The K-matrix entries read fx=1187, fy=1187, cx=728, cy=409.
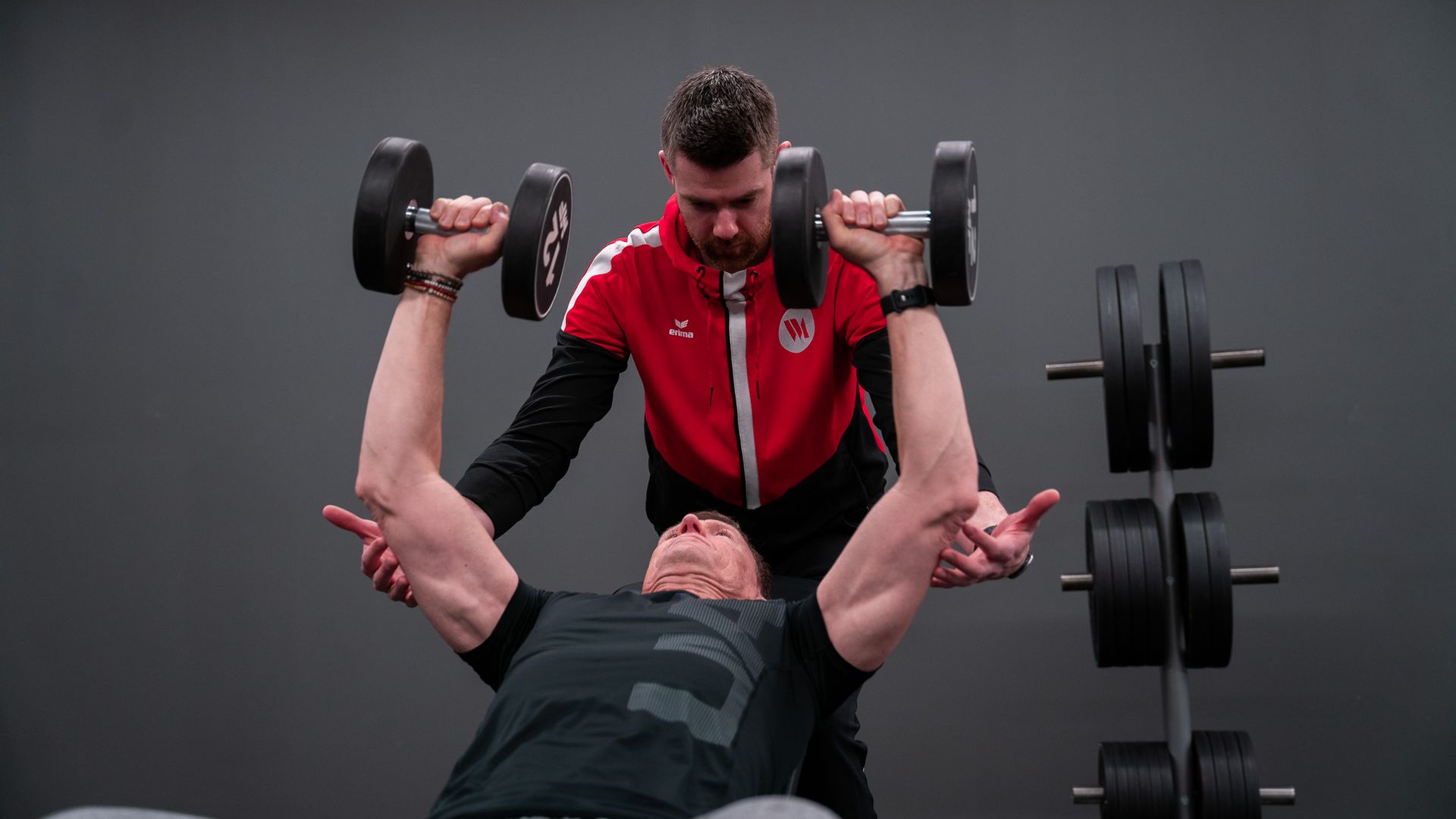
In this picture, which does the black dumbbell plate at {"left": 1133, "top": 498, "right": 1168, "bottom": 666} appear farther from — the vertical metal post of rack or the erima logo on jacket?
the erima logo on jacket

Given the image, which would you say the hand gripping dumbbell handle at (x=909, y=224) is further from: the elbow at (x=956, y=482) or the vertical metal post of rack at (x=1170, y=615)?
the vertical metal post of rack at (x=1170, y=615)

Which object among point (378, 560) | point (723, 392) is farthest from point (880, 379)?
point (378, 560)

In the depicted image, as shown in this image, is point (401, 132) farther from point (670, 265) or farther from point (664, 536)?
point (664, 536)

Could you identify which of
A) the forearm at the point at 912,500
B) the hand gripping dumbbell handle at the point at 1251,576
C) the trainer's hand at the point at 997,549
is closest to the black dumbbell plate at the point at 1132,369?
the hand gripping dumbbell handle at the point at 1251,576

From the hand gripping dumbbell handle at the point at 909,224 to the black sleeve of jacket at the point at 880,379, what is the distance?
0.32 metres

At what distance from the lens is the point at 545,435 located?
206 cm

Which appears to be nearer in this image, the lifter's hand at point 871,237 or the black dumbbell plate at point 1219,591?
the lifter's hand at point 871,237

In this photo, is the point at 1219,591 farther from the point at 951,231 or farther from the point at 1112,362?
the point at 951,231

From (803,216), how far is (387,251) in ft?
1.95

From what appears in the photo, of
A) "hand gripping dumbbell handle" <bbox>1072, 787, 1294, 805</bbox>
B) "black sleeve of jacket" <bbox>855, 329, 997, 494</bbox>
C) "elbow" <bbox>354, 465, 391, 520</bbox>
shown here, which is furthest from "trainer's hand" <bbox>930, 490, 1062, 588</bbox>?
"elbow" <bbox>354, 465, 391, 520</bbox>

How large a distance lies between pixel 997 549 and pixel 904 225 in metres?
0.47

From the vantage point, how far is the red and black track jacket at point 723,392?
2002 millimetres

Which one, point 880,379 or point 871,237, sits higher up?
point 871,237

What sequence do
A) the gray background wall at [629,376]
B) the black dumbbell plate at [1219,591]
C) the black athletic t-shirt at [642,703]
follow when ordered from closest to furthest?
the black athletic t-shirt at [642,703]
the black dumbbell plate at [1219,591]
the gray background wall at [629,376]
